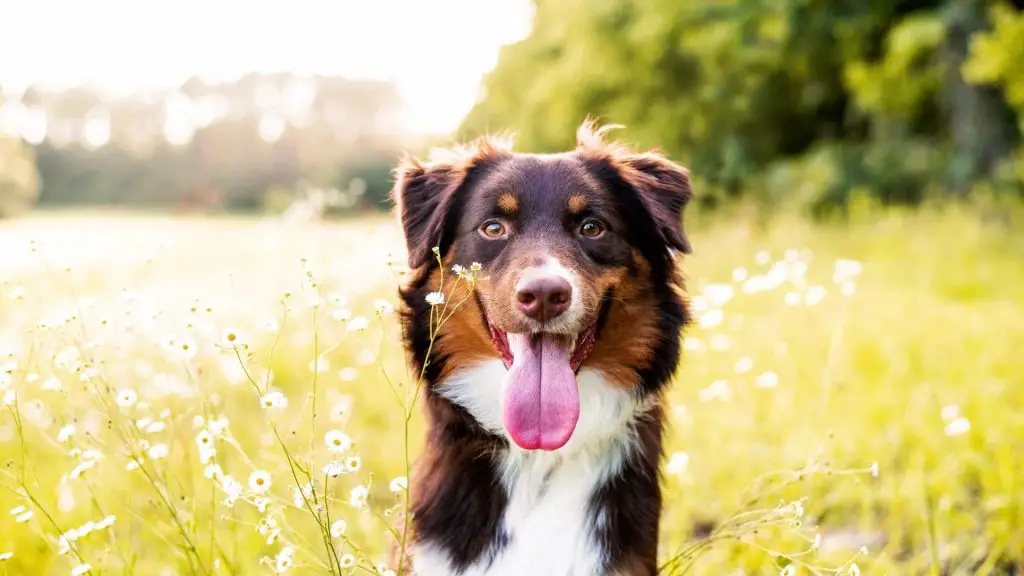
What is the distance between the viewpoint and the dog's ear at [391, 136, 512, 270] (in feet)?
9.91

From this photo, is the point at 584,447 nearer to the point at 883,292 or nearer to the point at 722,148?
the point at 883,292

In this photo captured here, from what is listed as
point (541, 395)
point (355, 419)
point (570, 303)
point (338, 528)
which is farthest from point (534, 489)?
point (355, 419)

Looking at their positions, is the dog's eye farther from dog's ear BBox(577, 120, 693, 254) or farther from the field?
dog's ear BBox(577, 120, 693, 254)

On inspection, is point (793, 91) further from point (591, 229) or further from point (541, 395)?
point (541, 395)

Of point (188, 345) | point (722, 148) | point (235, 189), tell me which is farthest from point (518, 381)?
point (235, 189)

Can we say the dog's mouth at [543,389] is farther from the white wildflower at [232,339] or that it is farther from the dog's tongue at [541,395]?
the white wildflower at [232,339]

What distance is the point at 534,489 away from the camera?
2832 mm

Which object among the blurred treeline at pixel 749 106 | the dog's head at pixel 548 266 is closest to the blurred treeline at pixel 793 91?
the blurred treeline at pixel 749 106

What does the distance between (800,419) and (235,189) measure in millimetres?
20541

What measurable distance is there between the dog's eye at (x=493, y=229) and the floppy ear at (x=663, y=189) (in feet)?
1.75

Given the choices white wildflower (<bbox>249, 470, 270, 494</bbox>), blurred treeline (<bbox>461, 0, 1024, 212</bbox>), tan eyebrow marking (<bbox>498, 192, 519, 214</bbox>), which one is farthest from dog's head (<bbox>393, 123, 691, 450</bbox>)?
blurred treeline (<bbox>461, 0, 1024, 212</bbox>)

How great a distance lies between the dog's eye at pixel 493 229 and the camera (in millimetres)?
2998

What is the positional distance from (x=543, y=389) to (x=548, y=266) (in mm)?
410

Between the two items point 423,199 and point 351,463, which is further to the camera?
point 423,199
